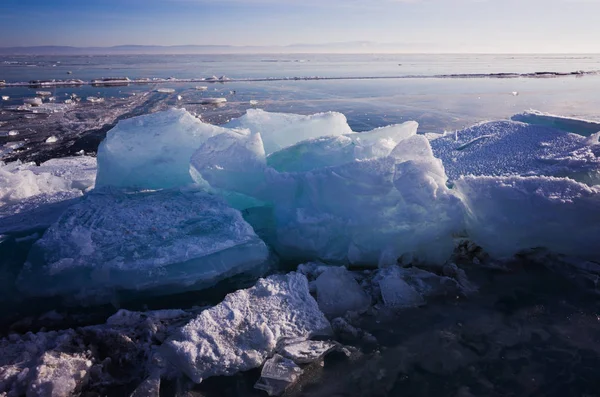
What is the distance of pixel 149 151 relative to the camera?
4.09m

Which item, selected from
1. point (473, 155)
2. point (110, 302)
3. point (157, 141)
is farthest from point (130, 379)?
point (473, 155)

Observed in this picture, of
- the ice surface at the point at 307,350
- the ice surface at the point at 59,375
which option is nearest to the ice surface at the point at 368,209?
the ice surface at the point at 307,350

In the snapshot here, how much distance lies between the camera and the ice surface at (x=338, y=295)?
2.70 metres

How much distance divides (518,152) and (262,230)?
292cm

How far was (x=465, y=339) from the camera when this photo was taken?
2.43 meters

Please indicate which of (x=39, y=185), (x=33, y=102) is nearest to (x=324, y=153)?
(x=39, y=185)

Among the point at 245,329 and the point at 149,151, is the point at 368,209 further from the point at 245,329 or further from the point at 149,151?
the point at 149,151

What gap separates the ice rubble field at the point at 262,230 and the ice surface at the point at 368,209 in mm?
12

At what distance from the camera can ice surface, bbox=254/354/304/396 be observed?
2.06 meters

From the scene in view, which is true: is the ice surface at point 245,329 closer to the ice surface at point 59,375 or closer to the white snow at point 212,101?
the ice surface at point 59,375

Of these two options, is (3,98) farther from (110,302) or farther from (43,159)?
(110,302)

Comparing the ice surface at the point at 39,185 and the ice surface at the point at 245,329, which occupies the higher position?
the ice surface at the point at 39,185

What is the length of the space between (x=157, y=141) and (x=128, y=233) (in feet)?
4.15

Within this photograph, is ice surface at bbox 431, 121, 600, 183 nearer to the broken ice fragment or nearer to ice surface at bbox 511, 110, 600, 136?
ice surface at bbox 511, 110, 600, 136
